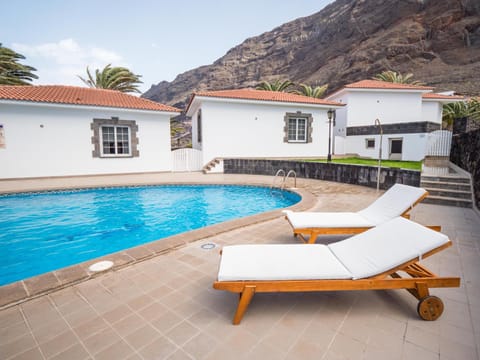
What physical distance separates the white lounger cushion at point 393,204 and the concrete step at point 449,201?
3.69 meters

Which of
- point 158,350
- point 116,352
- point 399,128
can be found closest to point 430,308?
point 158,350

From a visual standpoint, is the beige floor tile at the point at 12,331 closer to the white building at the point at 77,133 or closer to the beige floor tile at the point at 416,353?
the beige floor tile at the point at 416,353

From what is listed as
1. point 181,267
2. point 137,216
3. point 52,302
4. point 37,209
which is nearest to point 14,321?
point 52,302

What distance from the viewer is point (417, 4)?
4325 centimetres

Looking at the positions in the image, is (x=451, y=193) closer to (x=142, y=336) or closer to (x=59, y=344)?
(x=142, y=336)

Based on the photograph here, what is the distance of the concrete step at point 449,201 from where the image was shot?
22.4ft

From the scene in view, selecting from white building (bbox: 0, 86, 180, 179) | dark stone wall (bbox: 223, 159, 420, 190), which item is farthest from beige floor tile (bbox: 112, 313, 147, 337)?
white building (bbox: 0, 86, 180, 179)

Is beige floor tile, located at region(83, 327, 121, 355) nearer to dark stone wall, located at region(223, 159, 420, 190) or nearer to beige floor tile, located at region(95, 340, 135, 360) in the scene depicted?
beige floor tile, located at region(95, 340, 135, 360)

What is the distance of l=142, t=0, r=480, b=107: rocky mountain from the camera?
35.7 meters

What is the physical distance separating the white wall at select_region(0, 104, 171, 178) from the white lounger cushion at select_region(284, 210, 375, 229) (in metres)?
13.0

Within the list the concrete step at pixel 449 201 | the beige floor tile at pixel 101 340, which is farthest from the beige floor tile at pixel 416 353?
the concrete step at pixel 449 201

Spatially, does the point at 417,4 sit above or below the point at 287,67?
above

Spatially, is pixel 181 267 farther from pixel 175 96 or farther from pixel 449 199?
pixel 175 96

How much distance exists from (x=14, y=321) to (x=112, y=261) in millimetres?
1210
